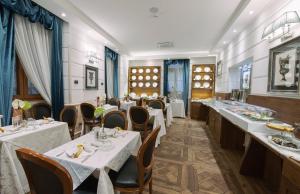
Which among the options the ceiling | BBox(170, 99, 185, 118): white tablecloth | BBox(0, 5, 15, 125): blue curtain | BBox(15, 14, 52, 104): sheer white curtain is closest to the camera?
BBox(0, 5, 15, 125): blue curtain

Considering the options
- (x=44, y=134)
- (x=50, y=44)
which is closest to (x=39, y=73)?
(x=50, y=44)

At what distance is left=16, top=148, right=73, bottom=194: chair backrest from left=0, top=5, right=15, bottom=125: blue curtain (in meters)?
2.13

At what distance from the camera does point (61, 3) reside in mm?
2891

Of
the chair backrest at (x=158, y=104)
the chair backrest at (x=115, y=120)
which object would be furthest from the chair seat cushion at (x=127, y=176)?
the chair backrest at (x=158, y=104)

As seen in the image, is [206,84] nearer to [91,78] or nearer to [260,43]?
[260,43]

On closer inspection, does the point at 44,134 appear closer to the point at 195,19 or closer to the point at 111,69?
the point at 195,19

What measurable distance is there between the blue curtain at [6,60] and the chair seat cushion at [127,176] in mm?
2308

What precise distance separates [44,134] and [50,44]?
2336mm

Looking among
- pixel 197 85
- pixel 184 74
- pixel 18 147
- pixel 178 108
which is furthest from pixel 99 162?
pixel 197 85

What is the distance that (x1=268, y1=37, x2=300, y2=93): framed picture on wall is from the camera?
1891mm

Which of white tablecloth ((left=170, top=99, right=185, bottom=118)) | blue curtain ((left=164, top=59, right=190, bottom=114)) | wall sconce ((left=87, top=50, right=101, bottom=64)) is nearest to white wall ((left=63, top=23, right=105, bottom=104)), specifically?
wall sconce ((left=87, top=50, right=101, bottom=64))

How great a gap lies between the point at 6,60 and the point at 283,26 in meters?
4.26

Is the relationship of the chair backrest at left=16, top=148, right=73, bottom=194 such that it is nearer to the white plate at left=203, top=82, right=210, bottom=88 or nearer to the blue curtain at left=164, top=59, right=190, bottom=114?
the blue curtain at left=164, top=59, right=190, bottom=114

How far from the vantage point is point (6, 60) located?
8.25 ft
